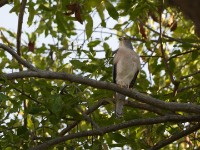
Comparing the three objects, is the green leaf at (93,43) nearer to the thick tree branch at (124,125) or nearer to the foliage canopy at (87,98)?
the foliage canopy at (87,98)

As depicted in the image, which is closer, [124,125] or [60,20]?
[124,125]

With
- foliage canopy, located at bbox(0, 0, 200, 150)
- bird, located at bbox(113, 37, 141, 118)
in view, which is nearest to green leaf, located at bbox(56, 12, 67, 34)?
foliage canopy, located at bbox(0, 0, 200, 150)

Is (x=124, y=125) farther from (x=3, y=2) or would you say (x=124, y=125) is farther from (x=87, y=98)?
(x=3, y=2)

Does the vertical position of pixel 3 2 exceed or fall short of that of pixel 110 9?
it exceeds it

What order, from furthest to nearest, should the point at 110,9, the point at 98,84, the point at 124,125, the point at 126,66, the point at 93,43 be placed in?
1. the point at 126,66
2. the point at 93,43
3. the point at 110,9
4. the point at 124,125
5. the point at 98,84

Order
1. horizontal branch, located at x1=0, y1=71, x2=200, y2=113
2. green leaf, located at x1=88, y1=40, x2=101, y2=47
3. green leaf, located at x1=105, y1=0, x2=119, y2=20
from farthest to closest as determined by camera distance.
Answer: green leaf, located at x1=88, y1=40, x2=101, y2=47 → green leaf, located at x1=105, y1=0, x2=119, y2=20 → horizontal branch, located at x1=0, y1=71, x2=200, y2=113

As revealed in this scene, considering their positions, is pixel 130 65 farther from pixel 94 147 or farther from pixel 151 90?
pixel 94 147

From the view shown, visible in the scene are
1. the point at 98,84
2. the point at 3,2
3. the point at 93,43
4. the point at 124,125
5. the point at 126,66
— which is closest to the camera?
the point at 98,84

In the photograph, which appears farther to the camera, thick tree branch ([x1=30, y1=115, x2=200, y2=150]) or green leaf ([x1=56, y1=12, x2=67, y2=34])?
green leaf ([x1=56, y1=12, x2=67, y2=34])

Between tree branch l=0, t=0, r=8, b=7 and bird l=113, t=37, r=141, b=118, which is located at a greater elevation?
tree branch l=0, t=0, r=8, b=7

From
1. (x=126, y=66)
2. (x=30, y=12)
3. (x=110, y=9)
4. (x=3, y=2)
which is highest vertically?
(x=3, y=2)

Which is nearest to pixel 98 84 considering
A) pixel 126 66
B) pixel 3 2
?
pixel 3 2

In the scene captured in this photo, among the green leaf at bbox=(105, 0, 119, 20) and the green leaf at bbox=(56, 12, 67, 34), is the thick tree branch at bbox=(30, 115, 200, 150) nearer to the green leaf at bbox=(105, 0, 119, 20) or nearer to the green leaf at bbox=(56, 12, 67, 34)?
the green leaf at bbox=(105, 0, 119, 20)

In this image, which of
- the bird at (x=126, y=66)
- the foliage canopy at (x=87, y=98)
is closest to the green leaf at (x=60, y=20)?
the foliage canopy at (x=87, y=98)
